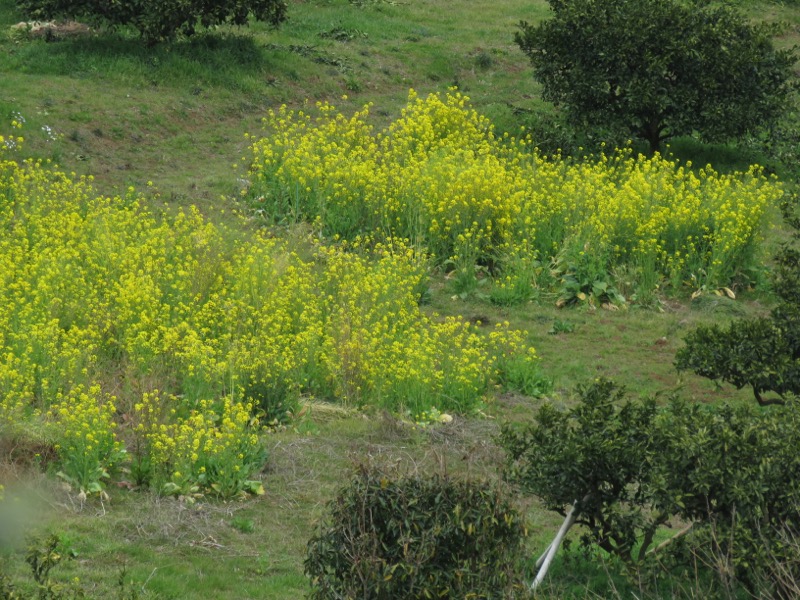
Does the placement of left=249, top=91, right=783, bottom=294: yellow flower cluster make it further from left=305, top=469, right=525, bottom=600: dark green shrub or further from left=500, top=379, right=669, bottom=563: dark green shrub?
left=305, top=469, right=525, bottom=600: dark green shrub

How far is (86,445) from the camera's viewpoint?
333 inches

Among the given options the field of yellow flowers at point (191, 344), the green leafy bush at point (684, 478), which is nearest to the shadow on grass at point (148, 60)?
the field of yellow flowers at point (191, 344)

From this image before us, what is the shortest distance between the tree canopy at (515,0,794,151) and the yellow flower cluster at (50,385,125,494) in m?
10.8

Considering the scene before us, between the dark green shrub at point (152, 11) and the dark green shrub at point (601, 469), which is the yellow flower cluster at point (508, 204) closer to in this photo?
the dark green shrub at point (152, 11)

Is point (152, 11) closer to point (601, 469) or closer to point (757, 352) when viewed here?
point (757, 352)

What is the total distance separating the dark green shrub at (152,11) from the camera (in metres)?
18.5


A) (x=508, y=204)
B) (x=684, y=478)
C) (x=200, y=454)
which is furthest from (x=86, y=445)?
(x=508, y=204)

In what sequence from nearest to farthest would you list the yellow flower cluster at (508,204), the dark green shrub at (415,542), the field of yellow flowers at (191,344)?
the dark green shrub at (415,542), the field of yellow flowers at (191,344), the yellow flower cluster at (508,204)

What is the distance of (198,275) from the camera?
478 inches

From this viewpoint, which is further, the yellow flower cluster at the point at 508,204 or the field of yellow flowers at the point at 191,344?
the yellow flower cluster at the point at 508,204

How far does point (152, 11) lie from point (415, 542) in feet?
46.3

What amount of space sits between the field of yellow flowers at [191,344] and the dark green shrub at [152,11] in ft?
17.5

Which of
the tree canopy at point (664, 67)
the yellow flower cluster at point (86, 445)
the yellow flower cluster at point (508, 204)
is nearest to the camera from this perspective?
the yellow flower cluster at point (86, 445)

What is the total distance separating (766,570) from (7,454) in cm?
495
